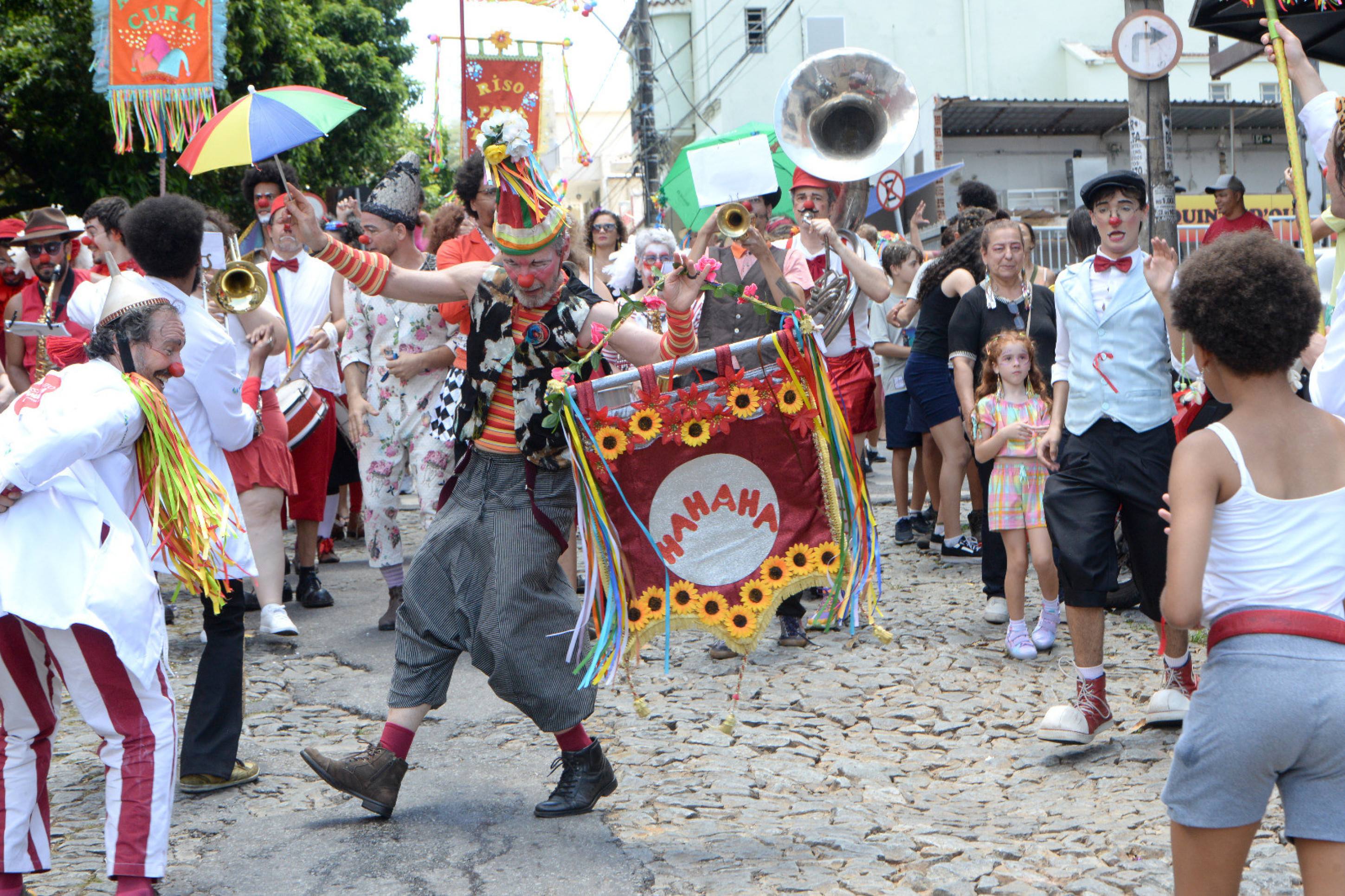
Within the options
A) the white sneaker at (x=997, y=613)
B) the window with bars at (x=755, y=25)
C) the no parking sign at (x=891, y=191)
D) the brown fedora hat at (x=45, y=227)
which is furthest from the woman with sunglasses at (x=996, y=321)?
the window with bars at (x=755, y=25)

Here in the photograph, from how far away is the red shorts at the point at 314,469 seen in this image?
7.11 meters

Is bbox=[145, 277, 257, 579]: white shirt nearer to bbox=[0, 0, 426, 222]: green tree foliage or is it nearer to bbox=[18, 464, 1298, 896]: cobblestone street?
bbox=[18, 464, 1298, 896]: cobblestone street

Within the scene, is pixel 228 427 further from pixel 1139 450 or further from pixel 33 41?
pixel 33 41

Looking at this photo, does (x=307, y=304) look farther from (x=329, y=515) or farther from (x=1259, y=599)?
(x=1259, y=599)

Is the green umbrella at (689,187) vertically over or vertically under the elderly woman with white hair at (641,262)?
over

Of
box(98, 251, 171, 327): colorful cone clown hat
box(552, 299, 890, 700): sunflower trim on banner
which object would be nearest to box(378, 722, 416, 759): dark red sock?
box(552, 299, 890, 700): sunflower trim on banner

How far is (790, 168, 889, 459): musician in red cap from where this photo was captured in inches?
256

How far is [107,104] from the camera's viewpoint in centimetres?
1712

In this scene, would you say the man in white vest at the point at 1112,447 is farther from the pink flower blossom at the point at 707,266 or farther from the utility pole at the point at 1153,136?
the utility pole at the point at 1153,136

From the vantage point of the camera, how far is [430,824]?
3.99 meters

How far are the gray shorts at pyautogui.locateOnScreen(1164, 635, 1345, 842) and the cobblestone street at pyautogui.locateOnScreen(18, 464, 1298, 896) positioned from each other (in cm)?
104

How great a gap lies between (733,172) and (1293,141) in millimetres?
2236

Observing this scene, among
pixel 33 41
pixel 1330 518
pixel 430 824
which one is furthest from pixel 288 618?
pixel 33 41

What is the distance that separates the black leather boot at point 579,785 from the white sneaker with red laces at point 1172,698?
1.92 metres
